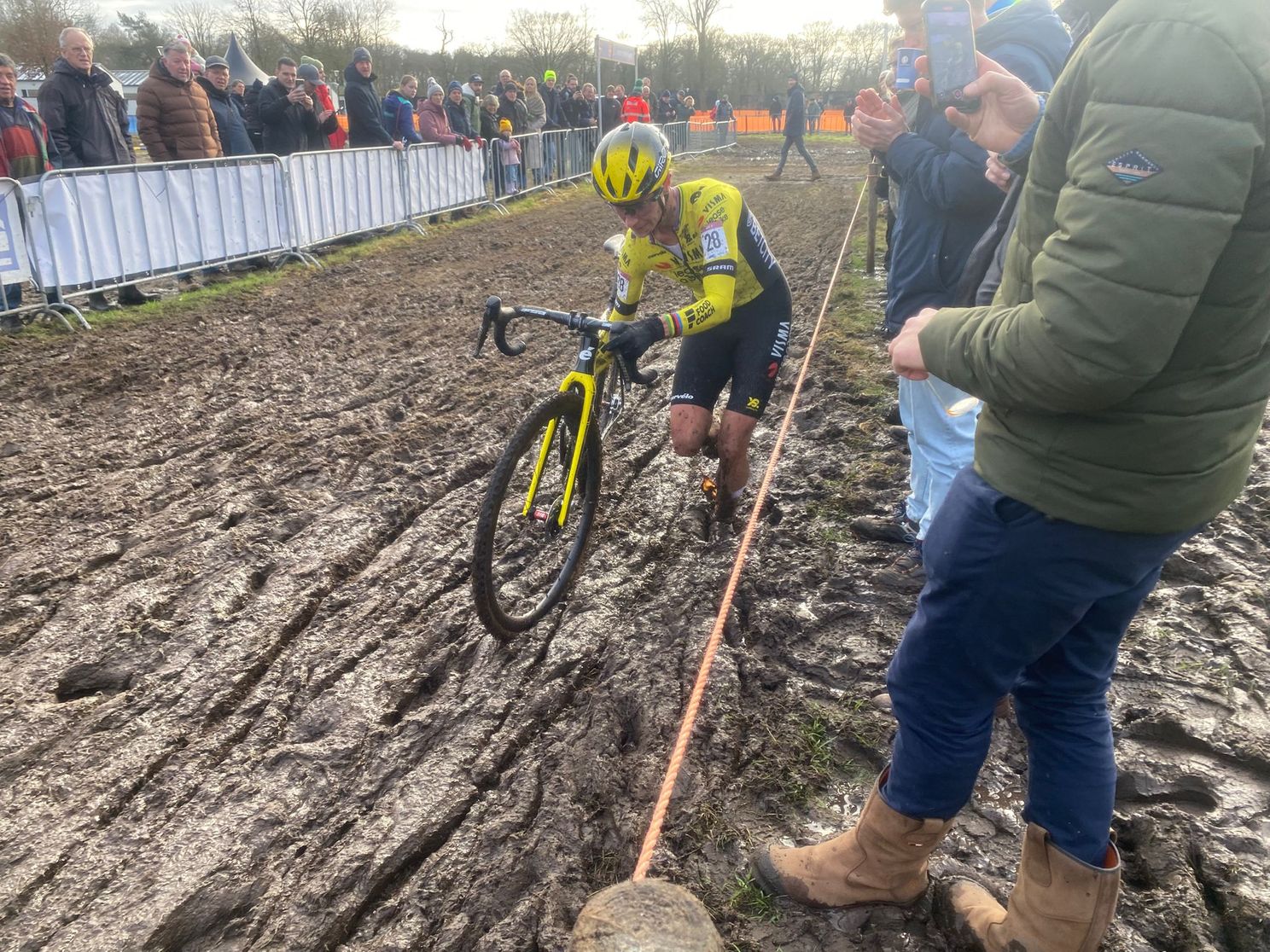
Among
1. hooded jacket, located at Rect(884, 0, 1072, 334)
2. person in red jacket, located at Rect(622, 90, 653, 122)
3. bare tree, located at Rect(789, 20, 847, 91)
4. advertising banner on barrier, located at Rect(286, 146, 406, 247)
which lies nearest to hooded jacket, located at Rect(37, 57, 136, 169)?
advertising banner on barrier, located at Rect(286, 146, 406, 247)

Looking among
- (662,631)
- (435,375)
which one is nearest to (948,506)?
(662,631)

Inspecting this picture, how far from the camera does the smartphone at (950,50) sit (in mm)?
2432

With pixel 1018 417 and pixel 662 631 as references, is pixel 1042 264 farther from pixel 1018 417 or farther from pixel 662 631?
pixel 662 631

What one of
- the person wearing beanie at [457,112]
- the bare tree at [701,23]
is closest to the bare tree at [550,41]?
the bare tree at [701,23]

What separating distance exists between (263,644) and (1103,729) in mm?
3029

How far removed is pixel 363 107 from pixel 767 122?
134 feet

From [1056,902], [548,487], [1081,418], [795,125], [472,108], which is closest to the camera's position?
[1081,418]

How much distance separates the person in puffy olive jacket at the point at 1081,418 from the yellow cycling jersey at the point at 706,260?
170cm

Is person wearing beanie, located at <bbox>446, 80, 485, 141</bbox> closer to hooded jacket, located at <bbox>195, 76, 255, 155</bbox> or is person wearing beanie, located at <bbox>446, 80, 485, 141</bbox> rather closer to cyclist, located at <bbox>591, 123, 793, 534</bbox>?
hooded jacket, located at <bbox>195, 76, 255, 155</bbox>

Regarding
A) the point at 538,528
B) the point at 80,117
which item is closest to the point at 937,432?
the point at 538,528

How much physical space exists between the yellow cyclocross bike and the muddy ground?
0.18m

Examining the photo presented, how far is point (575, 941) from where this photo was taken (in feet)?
6.12

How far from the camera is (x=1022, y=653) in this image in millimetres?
→ 1830

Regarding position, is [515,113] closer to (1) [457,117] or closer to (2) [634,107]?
(1) [457,117]
